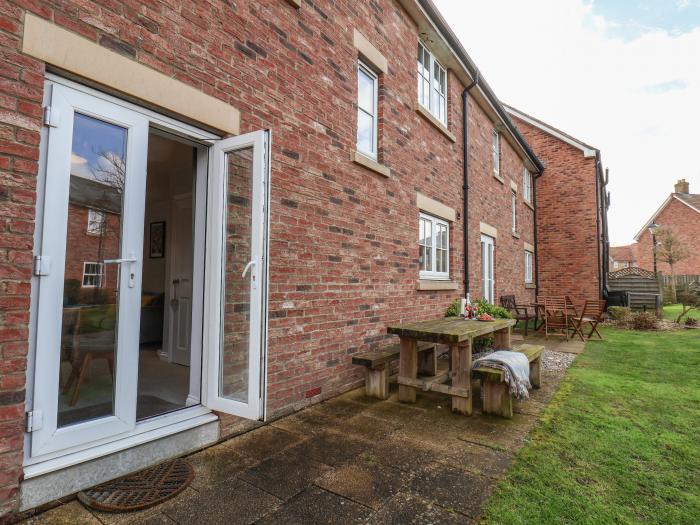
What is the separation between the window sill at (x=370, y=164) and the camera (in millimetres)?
4828

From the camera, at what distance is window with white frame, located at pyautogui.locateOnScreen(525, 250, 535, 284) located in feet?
47.0

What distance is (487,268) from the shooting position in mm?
9883

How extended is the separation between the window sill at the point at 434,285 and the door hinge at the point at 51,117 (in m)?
5.11

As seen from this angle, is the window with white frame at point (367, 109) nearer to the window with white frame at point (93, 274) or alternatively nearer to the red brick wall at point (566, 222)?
the window with white frame at point (93, 274)

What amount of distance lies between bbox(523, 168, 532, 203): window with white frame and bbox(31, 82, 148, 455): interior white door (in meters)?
14.0

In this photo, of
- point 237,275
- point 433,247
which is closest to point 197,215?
point 237,275

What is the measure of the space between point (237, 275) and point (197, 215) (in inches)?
29.0

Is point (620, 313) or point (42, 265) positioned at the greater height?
Answer: point (42, 265)

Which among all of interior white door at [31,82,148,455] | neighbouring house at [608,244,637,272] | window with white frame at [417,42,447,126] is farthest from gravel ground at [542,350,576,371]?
neighbouring house at [608,244,637,272]

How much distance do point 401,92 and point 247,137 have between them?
151 inches

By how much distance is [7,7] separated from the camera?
204 cm

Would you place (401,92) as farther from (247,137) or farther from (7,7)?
(7,7)

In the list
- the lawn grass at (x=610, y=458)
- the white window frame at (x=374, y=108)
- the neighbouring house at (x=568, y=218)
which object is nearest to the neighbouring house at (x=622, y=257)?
the neighbouring house at (x=568, y=218)

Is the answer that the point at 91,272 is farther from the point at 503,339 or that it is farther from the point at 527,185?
the point at 527,185
